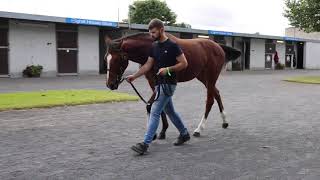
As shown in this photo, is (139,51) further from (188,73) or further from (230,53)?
(230,53)

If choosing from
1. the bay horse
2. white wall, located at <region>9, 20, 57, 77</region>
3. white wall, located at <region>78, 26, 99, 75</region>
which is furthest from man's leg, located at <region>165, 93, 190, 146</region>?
white wall, located at <region>78, 26, 99, 75</region>

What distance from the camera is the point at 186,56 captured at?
7.79 m

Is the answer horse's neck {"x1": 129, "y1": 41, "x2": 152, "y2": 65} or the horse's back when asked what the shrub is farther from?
horse's neck {"x1": 129, "y1": 41, "x2": 152, "y2": 65}

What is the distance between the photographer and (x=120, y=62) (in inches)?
275

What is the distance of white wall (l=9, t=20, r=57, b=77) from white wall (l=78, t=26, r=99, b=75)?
2.27m

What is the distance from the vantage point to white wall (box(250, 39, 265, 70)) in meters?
48.3

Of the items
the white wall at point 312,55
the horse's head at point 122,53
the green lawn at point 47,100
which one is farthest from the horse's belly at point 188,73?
the white wall at point 312,55

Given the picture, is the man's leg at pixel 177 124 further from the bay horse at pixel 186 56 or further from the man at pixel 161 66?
the man at pixel 161 66

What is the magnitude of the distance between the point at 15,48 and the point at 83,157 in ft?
77.3

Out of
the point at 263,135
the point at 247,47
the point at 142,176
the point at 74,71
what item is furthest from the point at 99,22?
the point at 142,176

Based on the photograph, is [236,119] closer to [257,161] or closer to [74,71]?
[257,161]

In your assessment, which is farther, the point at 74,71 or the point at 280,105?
the point at 74,71

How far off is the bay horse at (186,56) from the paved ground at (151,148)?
2.65 feet

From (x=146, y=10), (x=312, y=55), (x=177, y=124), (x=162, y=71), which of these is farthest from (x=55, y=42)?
(x=146, y=10)
